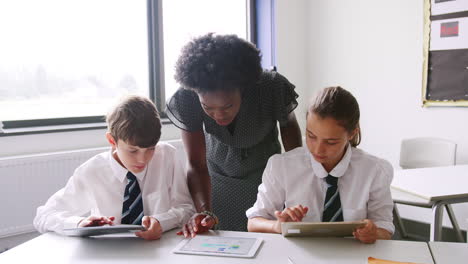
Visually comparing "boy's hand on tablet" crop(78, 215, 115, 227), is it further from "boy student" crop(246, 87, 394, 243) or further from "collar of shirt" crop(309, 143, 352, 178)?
"collar of shirt" crop(309, 143, 352, 178)

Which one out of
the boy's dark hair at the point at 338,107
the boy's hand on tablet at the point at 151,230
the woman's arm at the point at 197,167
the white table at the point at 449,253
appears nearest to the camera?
the white table at the point at 449,253

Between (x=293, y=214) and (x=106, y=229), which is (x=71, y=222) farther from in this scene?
(x=293, y=214)

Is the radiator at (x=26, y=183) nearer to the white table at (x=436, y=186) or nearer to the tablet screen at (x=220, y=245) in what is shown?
the tablet screen at (x=220, y=245)

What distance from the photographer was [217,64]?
4.81ft

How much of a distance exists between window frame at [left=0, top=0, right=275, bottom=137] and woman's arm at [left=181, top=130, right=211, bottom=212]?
4.87ft

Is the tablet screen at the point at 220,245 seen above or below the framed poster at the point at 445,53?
below

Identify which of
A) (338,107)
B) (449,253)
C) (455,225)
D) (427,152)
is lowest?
(455,225)

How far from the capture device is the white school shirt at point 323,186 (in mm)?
1495

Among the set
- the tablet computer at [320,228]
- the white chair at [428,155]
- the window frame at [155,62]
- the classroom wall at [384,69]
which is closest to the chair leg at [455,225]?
the white chair at [428,155]

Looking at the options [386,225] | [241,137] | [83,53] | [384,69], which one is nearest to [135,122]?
[241,137]

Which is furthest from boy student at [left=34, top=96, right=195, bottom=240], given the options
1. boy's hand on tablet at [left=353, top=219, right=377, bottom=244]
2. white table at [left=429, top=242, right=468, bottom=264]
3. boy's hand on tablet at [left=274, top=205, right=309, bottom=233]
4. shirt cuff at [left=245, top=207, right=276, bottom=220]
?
white table at [left=429, top=242, right=468, bottom=264]

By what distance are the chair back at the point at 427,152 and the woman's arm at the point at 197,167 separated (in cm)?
199

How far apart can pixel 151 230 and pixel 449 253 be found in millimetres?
866

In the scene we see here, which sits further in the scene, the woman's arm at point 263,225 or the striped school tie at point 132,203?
the striped school tie at point 132,203
